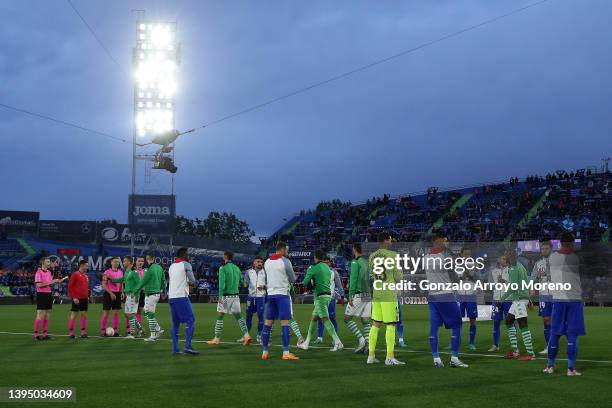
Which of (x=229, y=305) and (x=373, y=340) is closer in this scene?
(x=373, y=340)

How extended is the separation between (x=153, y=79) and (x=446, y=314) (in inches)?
1725

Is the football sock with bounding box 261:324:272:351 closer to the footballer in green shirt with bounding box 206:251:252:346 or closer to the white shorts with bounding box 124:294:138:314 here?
the footballer in green shirt with bounding box 206:251:252:346

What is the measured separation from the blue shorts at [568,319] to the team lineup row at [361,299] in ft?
0.05

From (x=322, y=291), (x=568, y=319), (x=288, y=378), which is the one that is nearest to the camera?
(x=288, y=378)

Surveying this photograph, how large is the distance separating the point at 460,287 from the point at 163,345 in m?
7.48

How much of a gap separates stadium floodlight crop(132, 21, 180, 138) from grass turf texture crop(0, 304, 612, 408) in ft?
118

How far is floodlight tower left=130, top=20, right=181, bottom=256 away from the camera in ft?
169

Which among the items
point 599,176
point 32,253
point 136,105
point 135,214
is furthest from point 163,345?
point 32,253

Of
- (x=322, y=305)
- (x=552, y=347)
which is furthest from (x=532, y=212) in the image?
(x=552, y=347)

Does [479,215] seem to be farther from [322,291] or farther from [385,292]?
[385,292]

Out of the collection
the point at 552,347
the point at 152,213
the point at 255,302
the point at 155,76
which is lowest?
the point at 552,347

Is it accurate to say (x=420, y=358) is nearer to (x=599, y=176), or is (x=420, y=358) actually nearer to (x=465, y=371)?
A: (x=465, y=371)

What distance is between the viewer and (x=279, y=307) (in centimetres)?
1425

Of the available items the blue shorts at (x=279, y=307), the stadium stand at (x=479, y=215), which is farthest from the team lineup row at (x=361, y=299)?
the stadium stand at (x=479, y=215)
